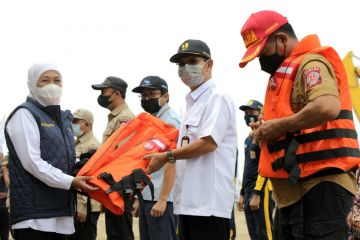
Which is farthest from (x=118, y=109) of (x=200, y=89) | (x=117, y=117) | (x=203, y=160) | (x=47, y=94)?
(x=203, y=160)

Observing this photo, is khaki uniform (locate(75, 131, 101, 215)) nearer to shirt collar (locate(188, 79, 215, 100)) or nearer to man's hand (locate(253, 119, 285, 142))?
shirt collar (locate(188, 79, 215, 100))

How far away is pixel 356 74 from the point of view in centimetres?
588

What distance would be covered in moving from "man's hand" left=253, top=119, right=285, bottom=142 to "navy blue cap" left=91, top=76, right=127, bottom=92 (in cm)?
377

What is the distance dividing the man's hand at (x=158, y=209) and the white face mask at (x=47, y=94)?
149 cm

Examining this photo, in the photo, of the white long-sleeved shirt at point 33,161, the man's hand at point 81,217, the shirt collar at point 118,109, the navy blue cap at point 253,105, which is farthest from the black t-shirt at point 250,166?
the white long-sleeved shirt at point 33,161

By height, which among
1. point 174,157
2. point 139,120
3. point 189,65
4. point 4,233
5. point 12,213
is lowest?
point 4,233

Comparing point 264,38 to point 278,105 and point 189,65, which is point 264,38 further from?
point 189,65

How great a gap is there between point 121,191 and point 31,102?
0.99 m

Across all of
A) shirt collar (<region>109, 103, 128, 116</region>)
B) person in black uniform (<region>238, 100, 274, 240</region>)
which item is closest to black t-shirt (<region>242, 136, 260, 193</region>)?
person in black uniform (<region>238, 100, 274, 240</region>)

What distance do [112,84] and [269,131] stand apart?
390cm

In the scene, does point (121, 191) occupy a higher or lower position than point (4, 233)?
higher

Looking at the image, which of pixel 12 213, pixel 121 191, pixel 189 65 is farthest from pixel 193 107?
pixel 12 213

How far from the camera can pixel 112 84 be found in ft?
22.8

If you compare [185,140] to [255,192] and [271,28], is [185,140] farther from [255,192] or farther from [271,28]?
[255,192]
